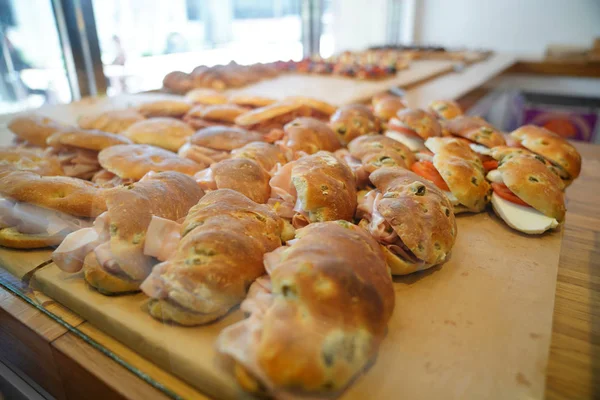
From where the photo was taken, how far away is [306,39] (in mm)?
6137

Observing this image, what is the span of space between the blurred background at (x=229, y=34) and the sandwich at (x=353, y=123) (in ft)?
6.91

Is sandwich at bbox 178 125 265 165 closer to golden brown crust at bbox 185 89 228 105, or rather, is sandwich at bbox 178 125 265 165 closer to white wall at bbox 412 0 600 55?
golden brown crust at bbox 185 89 228 105

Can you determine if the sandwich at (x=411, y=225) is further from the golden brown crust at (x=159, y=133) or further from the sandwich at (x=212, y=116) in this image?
the sandwich at (x=212, y=116)

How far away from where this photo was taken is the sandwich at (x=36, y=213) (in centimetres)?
123

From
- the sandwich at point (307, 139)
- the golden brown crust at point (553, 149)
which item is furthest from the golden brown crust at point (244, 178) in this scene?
the golden brown crust at point (553, 149)

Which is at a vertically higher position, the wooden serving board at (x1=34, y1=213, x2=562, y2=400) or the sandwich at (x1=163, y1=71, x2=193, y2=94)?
the sandwich at (x1=163, y1=71, x2=193, y2=94)

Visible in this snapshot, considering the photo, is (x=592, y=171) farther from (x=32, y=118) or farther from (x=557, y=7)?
(x=557, y=7)

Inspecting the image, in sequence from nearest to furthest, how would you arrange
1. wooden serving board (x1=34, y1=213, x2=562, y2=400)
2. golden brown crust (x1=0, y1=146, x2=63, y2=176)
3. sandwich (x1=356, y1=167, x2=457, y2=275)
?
wooden serving board (x1=34, y1=213, x2=562, y2=400) < sandwich (x1=356, y1=167, x2=457, y2=275) < golden brown crust (x1=0, y1=146, x2=63, y2=176)

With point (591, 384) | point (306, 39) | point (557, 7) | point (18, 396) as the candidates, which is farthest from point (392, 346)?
point (557, 7)

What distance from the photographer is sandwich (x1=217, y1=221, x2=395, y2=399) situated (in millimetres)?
746

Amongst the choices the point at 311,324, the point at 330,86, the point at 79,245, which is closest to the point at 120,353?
the point at 79,245

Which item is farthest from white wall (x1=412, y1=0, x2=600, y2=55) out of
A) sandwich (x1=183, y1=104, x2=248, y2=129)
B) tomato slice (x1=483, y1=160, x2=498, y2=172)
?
sandwich (x1=183, y1=104, x2=248, y2=129)

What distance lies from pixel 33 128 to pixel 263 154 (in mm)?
1123

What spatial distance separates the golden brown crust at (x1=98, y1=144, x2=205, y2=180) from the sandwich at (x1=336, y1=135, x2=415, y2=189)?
60 cm
